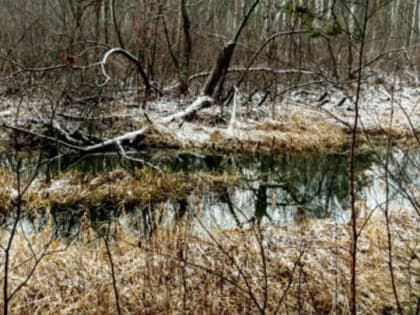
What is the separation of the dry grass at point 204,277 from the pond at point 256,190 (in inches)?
21.0

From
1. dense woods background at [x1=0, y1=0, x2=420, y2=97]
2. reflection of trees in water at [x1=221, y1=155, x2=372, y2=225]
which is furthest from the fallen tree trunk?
dense woods background at [x1=0, y1=0, x2=420, y2=97]

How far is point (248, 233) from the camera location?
438cm

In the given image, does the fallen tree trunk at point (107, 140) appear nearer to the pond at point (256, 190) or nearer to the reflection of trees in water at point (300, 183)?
the pond at point (256, 190)

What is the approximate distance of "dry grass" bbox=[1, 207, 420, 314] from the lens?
2.97 m

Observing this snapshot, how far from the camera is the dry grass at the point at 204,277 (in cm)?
297

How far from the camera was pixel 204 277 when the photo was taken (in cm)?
328

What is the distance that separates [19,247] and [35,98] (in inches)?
229

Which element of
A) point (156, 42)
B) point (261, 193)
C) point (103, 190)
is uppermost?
point (156, 42)

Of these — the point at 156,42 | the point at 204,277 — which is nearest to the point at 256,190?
the point at 204,277

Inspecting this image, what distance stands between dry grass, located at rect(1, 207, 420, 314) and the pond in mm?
534

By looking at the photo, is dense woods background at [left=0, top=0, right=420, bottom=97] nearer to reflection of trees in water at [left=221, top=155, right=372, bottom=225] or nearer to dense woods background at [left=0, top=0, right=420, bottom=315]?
dense woods background at [left=0, top=0, right=420, bottom=315]

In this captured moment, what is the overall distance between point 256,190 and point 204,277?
131 inches

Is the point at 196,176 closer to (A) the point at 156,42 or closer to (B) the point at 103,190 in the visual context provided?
(B) the point at 103,190

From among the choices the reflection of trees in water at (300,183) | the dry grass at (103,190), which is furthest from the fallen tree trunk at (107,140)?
the reflection of trees in water at (300,183)
